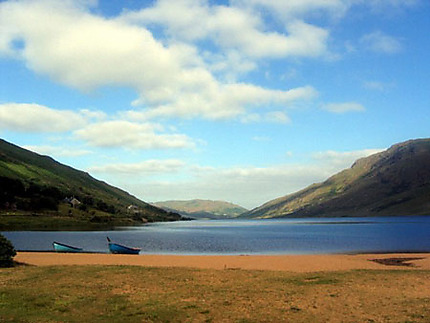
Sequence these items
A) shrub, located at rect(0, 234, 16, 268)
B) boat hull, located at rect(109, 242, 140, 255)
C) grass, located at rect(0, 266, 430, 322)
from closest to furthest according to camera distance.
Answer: grass, located at rect(0, 266, 430, 322), shrub, located at rect(0, 234, 16, 268), boat hull, located at rect(109, 242, 140, 255)

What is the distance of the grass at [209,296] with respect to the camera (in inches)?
788

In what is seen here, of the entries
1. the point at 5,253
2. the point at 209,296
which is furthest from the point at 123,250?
the point at 209,296

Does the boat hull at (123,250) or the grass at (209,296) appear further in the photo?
the boat hull at (123,250)

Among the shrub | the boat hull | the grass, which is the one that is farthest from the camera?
the boat hull

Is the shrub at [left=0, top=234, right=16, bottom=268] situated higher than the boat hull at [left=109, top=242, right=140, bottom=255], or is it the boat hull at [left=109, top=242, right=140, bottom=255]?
the shrub at [left=0, top=234, right=16, bottom=268]

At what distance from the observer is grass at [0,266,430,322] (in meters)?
20.0

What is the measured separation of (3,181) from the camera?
196 m

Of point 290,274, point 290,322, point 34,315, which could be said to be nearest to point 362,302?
point 290,322

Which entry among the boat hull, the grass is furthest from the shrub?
the boat hull

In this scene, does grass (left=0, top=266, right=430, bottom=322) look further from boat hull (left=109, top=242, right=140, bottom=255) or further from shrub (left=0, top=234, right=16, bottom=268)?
boat hull (left=109, top=242, right=140, bottom=255)

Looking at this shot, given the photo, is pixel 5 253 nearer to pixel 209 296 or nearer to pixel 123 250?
pixel 209 296

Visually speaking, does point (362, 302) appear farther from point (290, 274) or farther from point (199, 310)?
point (290, 274)

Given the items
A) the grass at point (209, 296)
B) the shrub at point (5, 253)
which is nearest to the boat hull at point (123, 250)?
the shrub at point (5, 253)

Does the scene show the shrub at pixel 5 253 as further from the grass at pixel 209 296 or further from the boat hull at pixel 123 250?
the boat hull at pixel 123 250
